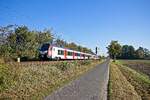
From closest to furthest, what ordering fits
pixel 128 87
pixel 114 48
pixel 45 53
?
pixel 128 87
pixel 45 53
pixel 114 48

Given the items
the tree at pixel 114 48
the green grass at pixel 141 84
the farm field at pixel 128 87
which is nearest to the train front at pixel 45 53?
the farm field at pixel 128 87

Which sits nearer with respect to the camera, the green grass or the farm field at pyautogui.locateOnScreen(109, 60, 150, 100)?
the farm field at pyautogui.locateOnScreen(109, 60, 150, 100)

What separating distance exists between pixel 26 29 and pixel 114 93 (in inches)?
2536

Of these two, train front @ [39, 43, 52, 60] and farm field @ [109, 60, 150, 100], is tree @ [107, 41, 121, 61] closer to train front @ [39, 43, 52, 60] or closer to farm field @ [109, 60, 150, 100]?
train front @ [39, 43, 52, 60]

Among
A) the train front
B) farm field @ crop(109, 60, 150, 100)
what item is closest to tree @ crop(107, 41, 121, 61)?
the train front

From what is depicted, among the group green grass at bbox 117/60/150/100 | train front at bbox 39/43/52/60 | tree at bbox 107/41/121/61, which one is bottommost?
green grass at bbox 117/60/150/100

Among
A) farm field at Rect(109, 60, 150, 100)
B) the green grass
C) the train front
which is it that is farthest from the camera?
the train front

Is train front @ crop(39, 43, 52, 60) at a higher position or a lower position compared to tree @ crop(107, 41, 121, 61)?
lower

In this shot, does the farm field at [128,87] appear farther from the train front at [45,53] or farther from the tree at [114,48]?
the tree at [114,48]

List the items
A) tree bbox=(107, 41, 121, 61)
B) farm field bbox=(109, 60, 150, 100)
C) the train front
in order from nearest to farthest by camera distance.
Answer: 1. farm field bbox=(109, 60, 150, 100)
2. the train front
3. tree bbox=(107, 41, 121, 61)

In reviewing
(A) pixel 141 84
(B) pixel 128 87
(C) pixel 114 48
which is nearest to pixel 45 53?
(A) pixel 141 84

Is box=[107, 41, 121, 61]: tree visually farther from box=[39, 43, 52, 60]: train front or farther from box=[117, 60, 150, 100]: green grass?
box=[117, 60, 150, 100]: green grass

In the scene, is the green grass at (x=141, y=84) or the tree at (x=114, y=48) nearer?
the green grass at (x=141, y=84)

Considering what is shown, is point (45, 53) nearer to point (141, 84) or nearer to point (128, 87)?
point (141, 84)
